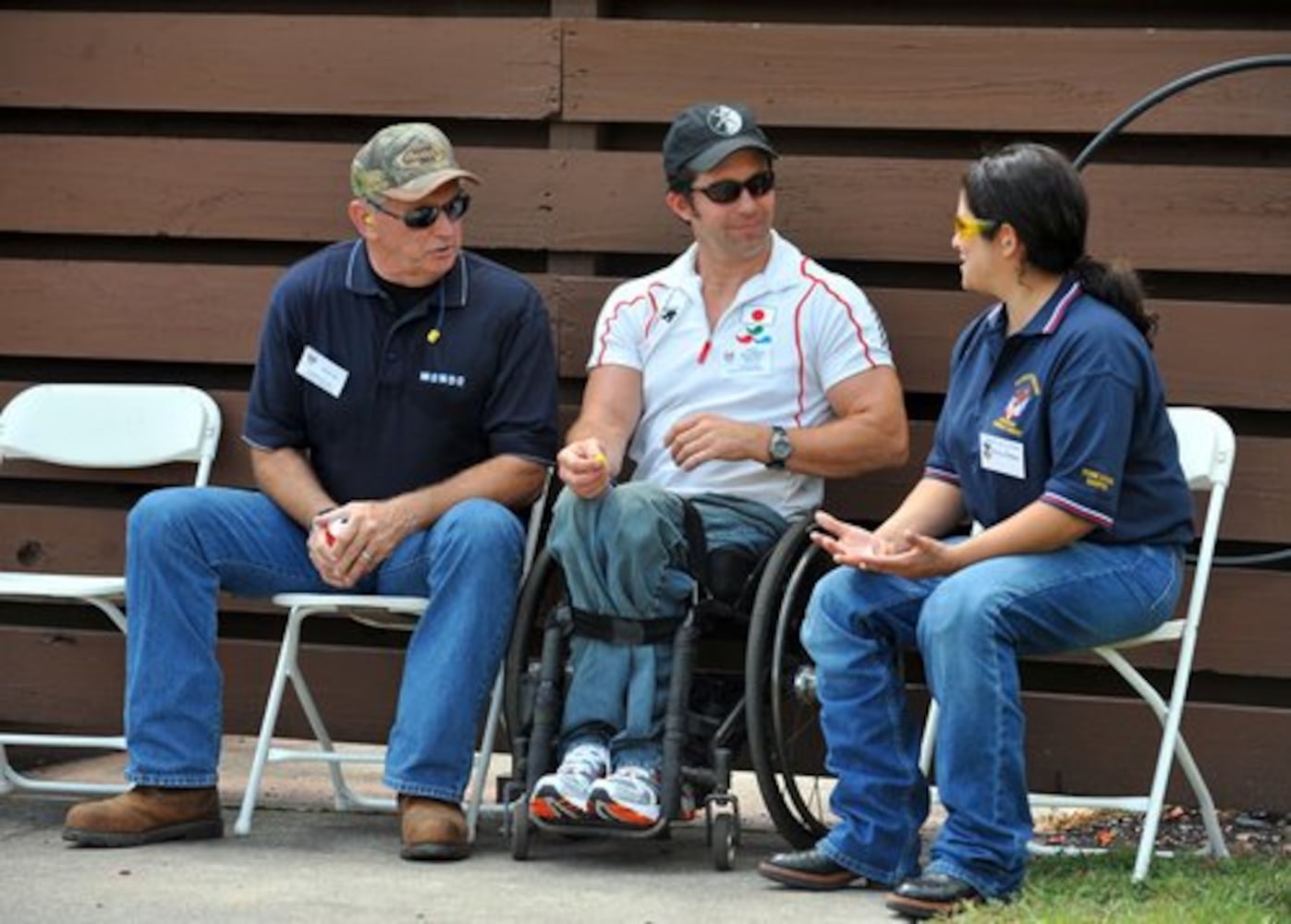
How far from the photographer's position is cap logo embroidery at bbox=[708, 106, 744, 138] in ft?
17.6

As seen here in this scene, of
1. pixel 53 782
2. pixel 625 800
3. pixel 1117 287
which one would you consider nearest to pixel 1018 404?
pixel 1117 287

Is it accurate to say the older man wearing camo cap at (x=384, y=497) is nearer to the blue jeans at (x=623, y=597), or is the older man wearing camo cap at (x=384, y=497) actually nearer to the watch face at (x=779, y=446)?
the blue jeans at (x=623, y=597)

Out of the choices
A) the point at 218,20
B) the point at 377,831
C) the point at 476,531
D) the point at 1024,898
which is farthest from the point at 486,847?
the point at 218,20

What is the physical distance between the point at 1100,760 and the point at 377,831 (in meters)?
1.59

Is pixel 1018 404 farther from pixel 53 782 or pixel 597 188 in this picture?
pixel 53 782

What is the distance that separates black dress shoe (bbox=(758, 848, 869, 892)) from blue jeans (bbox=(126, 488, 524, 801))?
0.71 metres

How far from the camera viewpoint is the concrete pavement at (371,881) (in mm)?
4543

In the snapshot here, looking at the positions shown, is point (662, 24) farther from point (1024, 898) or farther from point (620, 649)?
point (1024, 898)

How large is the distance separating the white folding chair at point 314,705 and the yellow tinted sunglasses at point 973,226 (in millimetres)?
1148

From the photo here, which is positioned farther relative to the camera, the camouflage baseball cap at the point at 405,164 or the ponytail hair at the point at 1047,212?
the camouflage baseball cap at the point at 405,164

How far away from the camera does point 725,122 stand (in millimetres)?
5363

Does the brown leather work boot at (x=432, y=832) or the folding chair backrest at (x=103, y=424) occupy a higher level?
the folding chair backrest at (x=103, y=424)

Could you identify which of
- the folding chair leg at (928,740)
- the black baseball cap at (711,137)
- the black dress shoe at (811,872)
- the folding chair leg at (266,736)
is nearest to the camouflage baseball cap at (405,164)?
the black baseball cap at (711,137)

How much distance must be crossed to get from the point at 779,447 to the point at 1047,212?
83 centimetres
